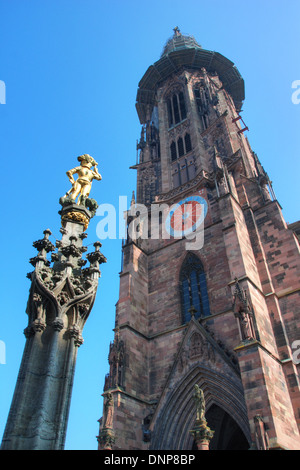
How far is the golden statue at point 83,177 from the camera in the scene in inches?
251

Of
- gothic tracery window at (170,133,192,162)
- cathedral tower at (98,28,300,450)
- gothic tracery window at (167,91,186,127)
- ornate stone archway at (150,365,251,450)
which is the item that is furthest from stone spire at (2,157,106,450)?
gothic tracery window at (167,91,186,127)

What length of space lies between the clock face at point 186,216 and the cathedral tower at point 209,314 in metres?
0.07

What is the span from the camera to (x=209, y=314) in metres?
14.7

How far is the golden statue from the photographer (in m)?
6.37

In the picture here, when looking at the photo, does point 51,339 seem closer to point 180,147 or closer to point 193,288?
point 193,288

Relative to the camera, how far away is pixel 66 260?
5.14 metres

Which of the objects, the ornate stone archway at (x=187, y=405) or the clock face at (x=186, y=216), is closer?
the ornate stone archway at (x=187, y=405)

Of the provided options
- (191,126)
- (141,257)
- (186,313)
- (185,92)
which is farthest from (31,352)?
(185,92)

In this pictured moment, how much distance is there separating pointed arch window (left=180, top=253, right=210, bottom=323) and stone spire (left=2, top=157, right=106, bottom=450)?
10.1 metres

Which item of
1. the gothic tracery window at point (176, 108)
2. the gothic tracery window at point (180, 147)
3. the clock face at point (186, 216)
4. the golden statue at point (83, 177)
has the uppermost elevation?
the gothic tracery window at point (176, 108)

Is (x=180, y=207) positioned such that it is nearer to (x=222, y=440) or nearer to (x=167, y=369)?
(x=167, y=369)

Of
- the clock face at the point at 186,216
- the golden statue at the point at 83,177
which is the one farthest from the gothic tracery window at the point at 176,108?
the golden statue at the point at 83,177

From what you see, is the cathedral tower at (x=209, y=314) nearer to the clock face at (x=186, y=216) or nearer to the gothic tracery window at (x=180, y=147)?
the clock face at (x=186, y=216)
